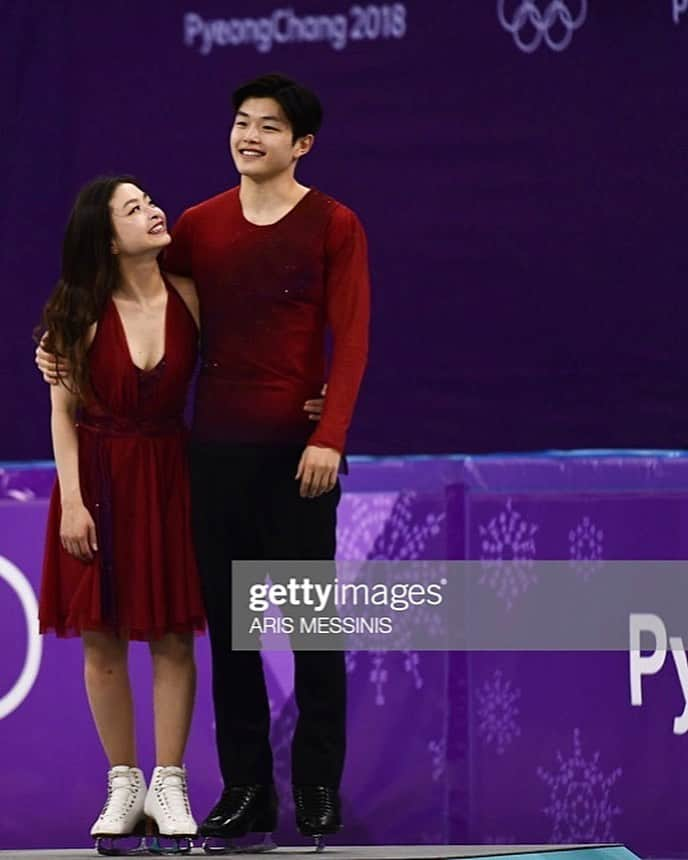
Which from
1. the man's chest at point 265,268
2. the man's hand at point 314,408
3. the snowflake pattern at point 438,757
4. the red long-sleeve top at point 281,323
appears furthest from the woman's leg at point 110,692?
the snowflake pattern at point 438,757

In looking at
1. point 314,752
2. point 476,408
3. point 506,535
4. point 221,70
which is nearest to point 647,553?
point 506,535

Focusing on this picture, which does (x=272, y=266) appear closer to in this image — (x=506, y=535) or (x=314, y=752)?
(x=314, y=752)

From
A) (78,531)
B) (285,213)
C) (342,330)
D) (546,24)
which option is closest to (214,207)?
(285,213)

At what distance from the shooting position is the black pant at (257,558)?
11.9 ft

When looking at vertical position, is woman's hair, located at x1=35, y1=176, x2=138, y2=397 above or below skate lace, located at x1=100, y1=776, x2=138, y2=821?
above

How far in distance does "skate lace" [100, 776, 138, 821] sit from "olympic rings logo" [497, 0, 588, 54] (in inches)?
104

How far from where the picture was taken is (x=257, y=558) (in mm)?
3684

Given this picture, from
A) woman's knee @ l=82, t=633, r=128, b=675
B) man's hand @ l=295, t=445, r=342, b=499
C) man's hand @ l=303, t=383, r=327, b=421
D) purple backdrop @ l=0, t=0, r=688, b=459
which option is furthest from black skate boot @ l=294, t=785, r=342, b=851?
purple backdrop @ l=0, t=0, r=688, b=459

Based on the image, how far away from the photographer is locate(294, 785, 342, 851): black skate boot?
3584mm

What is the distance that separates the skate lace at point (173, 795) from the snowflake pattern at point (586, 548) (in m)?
1.34

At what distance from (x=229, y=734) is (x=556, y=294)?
211 centimetres

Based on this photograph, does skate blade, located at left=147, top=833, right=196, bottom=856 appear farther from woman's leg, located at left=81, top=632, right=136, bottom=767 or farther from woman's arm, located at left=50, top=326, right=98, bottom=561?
woman's arm, located at left=50, top=326, right=98, bottom=561

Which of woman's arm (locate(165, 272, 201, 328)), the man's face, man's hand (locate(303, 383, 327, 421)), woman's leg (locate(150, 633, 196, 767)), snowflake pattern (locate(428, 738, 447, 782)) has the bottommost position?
snowflake pattern (locate(428, 738, 447, 782))

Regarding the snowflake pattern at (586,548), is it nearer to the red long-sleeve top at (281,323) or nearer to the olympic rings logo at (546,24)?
the red long-sleeve top at (281,323)
